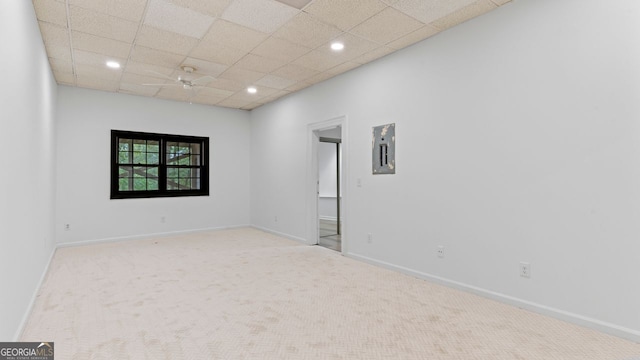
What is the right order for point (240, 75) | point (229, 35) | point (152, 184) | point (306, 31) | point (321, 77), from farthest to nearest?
1. point (152, 184)
2. point (321, 77)
3. point (240, 75)
4. point (229, 35)
5. point (306, 31)

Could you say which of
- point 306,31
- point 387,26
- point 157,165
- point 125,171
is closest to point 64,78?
point 125,171

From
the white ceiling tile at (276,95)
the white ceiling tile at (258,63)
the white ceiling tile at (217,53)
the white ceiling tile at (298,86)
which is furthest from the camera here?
the white ceiling tile at (276,95)

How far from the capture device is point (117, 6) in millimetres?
2852

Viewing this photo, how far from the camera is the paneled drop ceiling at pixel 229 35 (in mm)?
2873

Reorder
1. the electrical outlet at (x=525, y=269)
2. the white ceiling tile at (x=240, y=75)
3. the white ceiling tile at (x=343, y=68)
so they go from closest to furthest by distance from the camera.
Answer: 1. the electrical outlet at (x=525, y=269)
2. the white ceiling tile at (x=343, y=68)
3. the white ceiling tile at (x=240, y=75)

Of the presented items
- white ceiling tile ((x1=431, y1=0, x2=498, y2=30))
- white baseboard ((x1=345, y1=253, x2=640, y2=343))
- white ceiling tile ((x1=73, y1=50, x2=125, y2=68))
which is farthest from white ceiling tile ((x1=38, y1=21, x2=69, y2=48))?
white baseboard ((x1=345, y1=253, x2=640, y2=343))

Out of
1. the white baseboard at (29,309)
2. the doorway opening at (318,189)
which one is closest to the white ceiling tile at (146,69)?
the doorway opening at (318,189)

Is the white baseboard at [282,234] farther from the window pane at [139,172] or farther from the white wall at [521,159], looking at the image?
the window pane at [139,172]

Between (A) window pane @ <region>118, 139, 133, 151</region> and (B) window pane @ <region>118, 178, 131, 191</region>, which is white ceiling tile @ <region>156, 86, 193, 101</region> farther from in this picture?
(B) window pane @ <region>118, 178, 131, 191</region>

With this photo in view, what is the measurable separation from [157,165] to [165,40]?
3263 mm

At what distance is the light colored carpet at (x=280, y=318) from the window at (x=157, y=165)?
2102 millimetres

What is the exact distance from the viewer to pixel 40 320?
2.48m

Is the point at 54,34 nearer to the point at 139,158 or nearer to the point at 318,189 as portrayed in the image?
the point at 139,158

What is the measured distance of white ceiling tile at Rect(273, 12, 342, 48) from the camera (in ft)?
10.2
